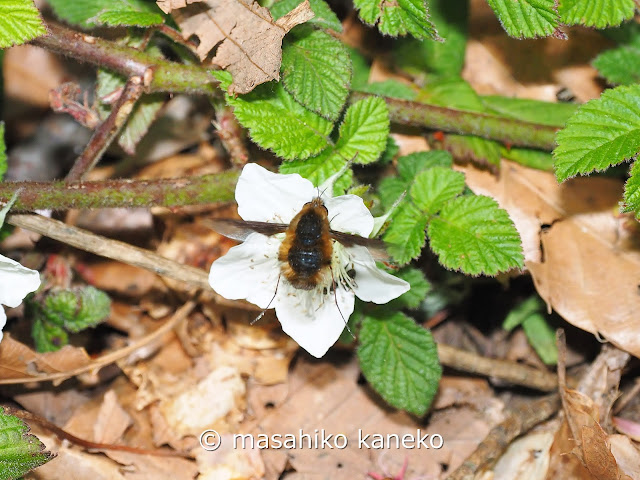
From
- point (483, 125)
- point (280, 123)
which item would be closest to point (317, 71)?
point (280, 123)

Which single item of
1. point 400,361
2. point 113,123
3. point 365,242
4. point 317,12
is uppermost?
point 317,12

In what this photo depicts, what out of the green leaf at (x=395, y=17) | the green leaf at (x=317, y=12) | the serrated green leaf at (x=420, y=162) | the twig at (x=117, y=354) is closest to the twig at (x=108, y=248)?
the twig at (x=117, y=354)

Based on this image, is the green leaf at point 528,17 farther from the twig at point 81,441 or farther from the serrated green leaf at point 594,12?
the twig at point 81,441

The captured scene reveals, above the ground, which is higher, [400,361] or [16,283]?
[16,283]

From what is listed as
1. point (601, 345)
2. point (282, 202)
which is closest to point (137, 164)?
point (282, 202)

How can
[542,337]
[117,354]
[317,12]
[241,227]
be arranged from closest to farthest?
[241,227]
[317,12]
[117,354]
[542,337]

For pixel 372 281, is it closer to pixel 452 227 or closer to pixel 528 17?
pixel 452 227

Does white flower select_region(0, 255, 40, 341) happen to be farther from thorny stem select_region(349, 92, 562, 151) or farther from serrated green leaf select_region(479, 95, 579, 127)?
serrated green leaf select_region(479, 95, 579, 127)
